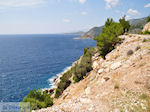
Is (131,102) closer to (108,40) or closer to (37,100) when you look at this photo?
(37,100)

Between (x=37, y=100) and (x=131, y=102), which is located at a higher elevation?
(x=131, y=102)

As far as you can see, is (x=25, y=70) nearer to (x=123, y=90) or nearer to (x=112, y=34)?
(x=112, y=34)

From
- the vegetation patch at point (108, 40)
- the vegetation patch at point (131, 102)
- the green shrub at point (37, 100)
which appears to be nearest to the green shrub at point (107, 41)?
the vegetation patch at point (108, 40)

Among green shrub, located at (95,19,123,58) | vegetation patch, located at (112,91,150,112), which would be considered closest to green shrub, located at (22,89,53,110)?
vegetation patch, located at (112,91,150,112)

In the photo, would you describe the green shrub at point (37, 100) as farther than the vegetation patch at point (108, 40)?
No

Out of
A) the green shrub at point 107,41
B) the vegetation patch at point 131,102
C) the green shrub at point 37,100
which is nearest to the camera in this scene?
the vegetation patch at point 131,102

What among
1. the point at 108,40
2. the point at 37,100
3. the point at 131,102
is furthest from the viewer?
the point at 108,40

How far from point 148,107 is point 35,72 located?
166 ft

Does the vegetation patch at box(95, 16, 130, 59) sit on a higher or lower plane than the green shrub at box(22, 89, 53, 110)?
higher

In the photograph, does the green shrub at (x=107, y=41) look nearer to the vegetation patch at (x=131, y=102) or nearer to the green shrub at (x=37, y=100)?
the green shrub at (x=37, y=100)

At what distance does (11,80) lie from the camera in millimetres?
46000

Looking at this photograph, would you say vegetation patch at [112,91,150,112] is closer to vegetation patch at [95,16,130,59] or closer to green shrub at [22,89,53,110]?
green shrub at [22,89,53,110]

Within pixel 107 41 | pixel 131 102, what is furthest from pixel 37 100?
pixel 107 41

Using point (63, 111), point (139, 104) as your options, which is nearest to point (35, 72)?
point (63, 111)
